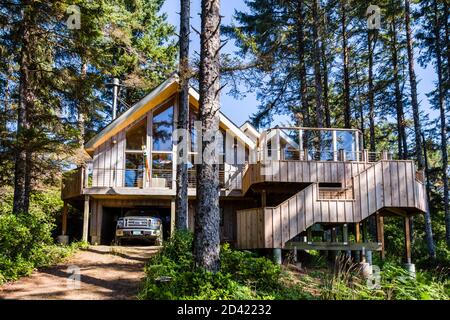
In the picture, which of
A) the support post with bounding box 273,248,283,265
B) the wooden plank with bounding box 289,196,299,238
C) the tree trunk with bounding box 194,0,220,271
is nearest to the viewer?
the tree trunk with bounding box 194,0,220,271

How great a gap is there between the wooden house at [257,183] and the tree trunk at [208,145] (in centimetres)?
522

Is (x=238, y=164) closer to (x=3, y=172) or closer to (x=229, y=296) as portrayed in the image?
(x=3, y=172)

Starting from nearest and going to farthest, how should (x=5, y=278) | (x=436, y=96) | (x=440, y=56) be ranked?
1. (x=5, y=278)
2. (x=440, y=56)
3. (x=436, y=96)

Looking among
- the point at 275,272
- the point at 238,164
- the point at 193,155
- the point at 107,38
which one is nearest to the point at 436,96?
the point at 238,164

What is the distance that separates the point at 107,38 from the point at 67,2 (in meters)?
1.86

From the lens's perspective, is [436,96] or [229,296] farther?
[436,96]

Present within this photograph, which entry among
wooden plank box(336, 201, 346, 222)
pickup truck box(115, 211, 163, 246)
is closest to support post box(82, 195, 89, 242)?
pickup truck box(115, 211, 163, 246)

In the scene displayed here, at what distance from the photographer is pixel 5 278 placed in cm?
902

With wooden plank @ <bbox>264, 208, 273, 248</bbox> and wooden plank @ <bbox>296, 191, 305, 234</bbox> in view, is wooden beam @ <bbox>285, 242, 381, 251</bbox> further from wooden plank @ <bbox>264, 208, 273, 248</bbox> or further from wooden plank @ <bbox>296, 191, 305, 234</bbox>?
wooden plank @ <bbox>264, 208, 273, 248</bbox>

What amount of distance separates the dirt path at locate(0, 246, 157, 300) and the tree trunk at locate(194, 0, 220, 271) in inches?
67.9

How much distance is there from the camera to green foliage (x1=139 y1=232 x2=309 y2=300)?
21.6 ft

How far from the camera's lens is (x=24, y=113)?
12.3 meters

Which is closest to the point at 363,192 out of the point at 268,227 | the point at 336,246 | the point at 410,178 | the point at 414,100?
the point at 410,178

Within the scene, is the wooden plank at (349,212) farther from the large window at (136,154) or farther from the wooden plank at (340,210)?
the large window at (136,154)
